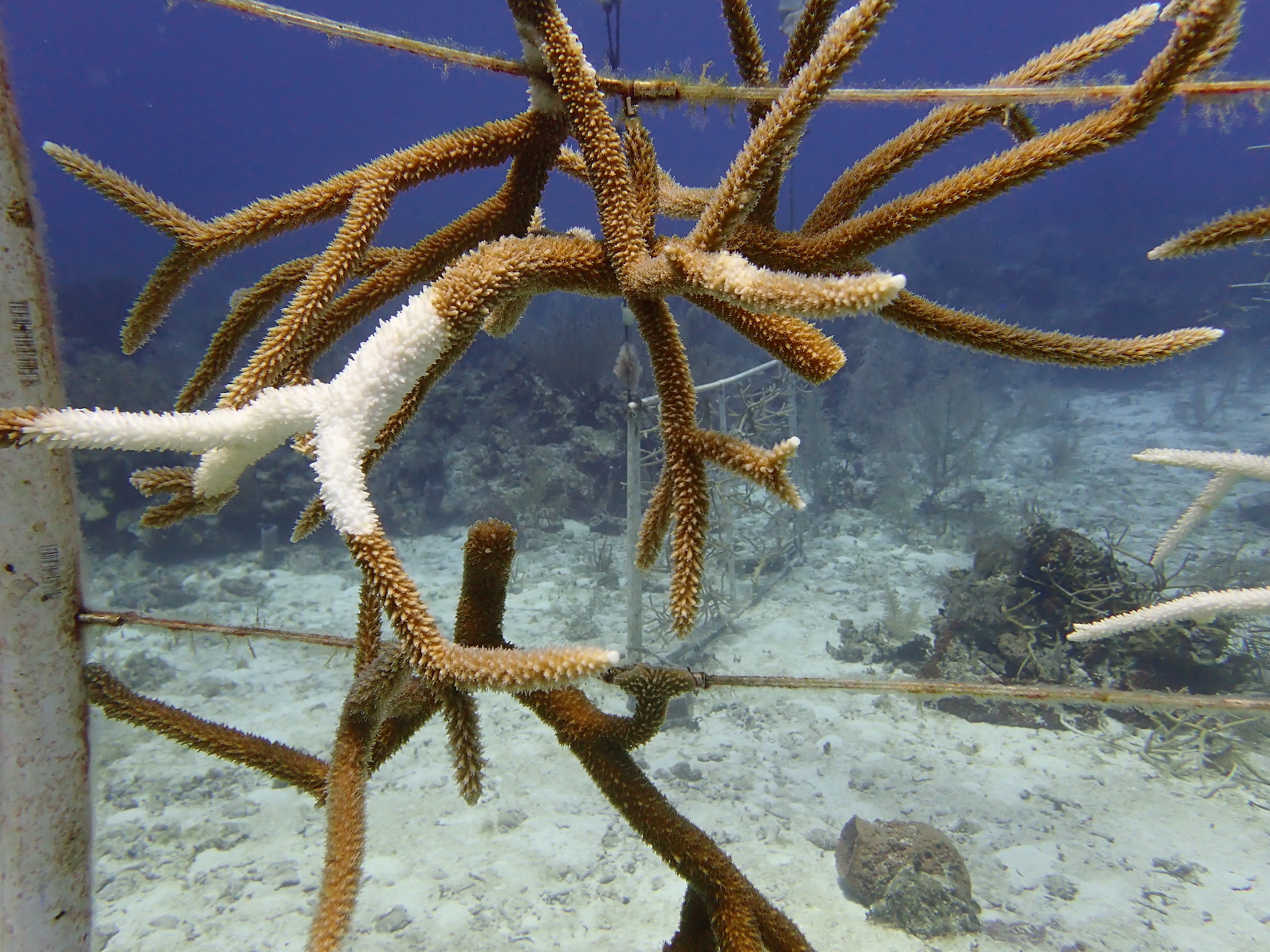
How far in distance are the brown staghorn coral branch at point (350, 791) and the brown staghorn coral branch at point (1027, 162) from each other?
122 cm

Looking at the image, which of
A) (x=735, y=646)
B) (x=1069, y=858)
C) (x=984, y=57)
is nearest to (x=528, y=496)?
(x=735, y=646)

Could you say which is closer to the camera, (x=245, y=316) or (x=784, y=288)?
(x=784, y=288)

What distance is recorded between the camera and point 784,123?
1079 mm

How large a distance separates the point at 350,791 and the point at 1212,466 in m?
2.65

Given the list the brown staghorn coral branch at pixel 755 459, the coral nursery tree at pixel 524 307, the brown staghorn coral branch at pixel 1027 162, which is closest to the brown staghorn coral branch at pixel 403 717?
the coral nursery tree at pixel 524 307

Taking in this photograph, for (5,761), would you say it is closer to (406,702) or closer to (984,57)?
(406,702)

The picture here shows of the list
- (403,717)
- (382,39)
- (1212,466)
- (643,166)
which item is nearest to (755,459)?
(643,166)

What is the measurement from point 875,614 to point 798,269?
6.46 metres

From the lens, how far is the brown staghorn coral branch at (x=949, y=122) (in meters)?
1.38

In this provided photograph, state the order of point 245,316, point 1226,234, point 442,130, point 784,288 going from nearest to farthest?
point 784,288 < point 1226,234 < point 245,316 < point 442,130

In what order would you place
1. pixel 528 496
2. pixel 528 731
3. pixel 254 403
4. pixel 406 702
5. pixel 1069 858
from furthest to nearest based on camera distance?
1. pixel 528 496
2. pixel 528 731
3. pixel 1069 858
4. pixel 406 702
5. pixel 254 403

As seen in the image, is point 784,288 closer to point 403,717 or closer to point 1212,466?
point 403,717

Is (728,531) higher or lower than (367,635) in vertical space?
lower

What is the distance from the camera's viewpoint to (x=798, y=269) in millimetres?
1391
